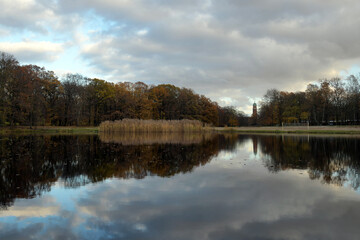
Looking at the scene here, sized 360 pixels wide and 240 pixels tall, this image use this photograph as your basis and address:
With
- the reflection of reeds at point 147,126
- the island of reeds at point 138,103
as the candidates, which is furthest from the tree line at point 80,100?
the reflection of reeds at point 147,126

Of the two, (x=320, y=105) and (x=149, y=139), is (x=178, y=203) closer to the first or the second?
(x=149, y=139)

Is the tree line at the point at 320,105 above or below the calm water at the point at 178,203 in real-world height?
above

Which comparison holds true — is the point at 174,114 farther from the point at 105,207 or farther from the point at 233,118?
the point at 105,207

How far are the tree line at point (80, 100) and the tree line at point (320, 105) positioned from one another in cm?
1589

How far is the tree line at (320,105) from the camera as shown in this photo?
5691 cm

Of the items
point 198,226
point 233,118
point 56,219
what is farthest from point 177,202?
point 233,118

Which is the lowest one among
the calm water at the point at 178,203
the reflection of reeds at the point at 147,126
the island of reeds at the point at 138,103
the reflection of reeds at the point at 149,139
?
the calm water at the point at 178,203

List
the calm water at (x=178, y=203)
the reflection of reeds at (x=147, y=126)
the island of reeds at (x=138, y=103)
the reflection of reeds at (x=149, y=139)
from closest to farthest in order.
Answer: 1. the calm water at (x=178, y=203)
2. the reflection of reeds at (x=149, y=139)
3. the reflection of reeds at (x=147, y=126)
4. the island of reeds at (x=138, y=103)

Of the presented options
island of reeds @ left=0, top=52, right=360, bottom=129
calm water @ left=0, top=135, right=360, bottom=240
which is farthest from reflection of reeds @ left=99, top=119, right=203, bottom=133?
calm water @ left=0, top=135, right=360, bottom=240

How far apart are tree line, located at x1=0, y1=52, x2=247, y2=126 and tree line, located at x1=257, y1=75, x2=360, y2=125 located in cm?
1589

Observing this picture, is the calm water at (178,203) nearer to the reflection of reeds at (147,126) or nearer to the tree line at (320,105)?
the reflection of reeds at (147,126)

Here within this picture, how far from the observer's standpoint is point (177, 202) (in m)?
5.69

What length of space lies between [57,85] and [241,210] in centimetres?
6090

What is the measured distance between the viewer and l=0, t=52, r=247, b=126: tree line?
3887 centimetres
